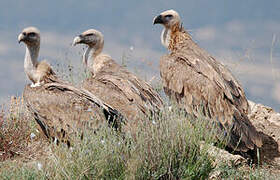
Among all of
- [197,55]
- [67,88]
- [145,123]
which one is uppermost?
[197,55]

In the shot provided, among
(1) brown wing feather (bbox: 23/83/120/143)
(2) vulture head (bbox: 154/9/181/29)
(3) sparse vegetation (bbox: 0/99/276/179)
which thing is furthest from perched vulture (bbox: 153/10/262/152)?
(1) brown wing feather (bbox: 23/83/120/143)

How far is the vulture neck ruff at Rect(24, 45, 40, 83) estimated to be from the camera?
9.20 metres

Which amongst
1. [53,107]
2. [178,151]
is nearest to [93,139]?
[178,151]

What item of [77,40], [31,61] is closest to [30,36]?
[31,61]

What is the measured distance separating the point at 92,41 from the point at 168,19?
1750 mm

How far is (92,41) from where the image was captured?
10.6 meters

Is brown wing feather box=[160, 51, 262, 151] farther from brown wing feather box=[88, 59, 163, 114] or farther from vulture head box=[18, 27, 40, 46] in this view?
vulture head box=[18, 27, 40, 46]

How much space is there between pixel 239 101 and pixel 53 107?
328 centimetres

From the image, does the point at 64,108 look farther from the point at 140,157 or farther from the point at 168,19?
the point at 168,19

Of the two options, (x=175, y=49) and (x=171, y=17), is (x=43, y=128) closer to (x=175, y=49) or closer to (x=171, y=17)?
(x=175, y=49)

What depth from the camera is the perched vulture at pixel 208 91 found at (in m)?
8.14

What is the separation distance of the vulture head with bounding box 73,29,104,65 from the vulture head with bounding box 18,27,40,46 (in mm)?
1146

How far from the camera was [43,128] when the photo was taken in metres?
8.38

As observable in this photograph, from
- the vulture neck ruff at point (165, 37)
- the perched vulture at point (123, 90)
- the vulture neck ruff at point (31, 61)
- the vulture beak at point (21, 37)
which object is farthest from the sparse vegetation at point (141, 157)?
the vulture beak at point (21, 37)
